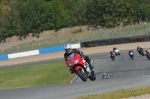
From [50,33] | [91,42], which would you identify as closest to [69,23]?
[50,33]

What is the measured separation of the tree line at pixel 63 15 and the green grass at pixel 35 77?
32756 mm

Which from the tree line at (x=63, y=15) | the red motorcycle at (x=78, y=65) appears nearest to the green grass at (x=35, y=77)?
the red motorcycle at (x=78, y=65)

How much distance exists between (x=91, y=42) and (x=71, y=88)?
3210 centimetres

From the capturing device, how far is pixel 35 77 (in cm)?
3084

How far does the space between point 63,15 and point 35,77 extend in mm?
44603

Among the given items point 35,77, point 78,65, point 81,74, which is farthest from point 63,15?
point 78,65

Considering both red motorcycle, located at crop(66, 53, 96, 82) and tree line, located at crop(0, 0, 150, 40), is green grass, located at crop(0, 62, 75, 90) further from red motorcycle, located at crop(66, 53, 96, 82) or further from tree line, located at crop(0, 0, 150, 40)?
tree line, located at crop(0, 0, 150, 40)

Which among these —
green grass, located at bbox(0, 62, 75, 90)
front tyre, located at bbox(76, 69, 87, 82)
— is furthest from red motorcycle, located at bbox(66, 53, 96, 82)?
green grass, located at bbox(0, 62, 75, 90)

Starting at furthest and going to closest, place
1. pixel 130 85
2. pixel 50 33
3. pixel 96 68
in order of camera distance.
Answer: pixel 50 33 < pixel 96 68 < pixel 130 85

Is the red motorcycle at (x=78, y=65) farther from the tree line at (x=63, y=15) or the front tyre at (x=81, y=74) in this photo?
the tree line at (x=63, y=15)

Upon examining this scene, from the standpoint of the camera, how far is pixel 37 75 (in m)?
31.9

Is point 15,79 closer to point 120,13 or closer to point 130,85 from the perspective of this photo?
point 130,85

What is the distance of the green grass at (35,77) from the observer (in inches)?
1081

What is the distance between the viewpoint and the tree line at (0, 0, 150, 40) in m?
69.4
